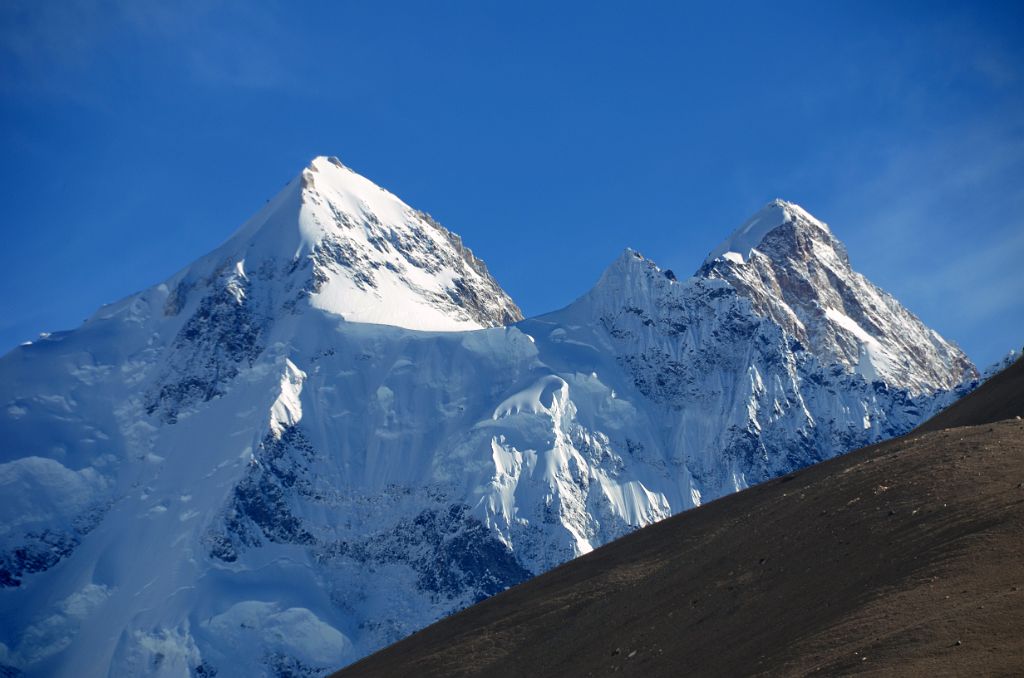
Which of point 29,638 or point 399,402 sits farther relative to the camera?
point 399,402

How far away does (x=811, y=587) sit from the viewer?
4234cm

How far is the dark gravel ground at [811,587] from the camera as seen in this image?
119ft

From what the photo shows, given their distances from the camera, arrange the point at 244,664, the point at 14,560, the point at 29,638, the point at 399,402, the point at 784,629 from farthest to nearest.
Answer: the point at 399,402 < the point at 14,560 < the point at 29,638 < the point at 244,664 < the point at 784,629

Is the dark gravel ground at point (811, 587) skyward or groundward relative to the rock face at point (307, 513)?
groundward

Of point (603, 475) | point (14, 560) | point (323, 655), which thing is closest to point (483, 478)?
point (603, 475)

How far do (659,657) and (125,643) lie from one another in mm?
129720

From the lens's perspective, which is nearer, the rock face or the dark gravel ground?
the dark gravel ground

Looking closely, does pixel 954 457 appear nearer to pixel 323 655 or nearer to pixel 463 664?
pixel 463 664

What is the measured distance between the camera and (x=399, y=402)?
196250mm

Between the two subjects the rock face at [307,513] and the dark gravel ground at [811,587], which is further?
the rock face at [307,513]

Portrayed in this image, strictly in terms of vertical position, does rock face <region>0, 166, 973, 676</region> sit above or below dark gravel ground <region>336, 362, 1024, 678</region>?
above

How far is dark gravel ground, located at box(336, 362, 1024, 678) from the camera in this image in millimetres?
36219

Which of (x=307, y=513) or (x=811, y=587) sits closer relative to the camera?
(x=811, y=587)

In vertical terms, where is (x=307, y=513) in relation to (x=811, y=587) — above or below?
above
